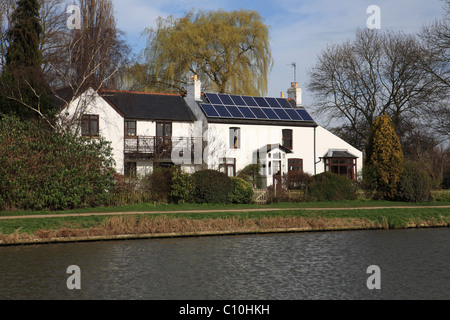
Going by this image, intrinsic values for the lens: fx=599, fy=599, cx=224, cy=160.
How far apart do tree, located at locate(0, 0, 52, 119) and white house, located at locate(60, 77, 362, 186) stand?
3.48 meters

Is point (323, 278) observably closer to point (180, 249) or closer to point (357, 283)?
point (357, 283)

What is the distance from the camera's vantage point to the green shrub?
3156 cm

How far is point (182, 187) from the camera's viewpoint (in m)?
31.6

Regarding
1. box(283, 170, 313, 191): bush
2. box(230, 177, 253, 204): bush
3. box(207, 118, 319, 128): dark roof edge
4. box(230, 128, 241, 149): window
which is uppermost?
box(207, 118, 319, 128): dark roof edge

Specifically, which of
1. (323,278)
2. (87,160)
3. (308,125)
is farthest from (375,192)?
(323,278)

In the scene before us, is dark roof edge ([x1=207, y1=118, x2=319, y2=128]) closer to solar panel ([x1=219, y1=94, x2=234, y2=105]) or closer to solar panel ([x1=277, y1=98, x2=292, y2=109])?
solar panel ([x1=219, y1=94, x2=234, y2=105])

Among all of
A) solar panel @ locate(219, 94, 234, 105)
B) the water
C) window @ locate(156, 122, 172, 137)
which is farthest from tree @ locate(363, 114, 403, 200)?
window @ locate(156, 122, 172, 137)

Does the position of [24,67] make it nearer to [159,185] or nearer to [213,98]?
[159,185]

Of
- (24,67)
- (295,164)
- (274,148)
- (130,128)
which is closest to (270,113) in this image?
(274,148)

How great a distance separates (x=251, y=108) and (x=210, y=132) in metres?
4.95

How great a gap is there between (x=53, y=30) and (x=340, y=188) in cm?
2573

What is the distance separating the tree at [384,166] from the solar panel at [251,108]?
11.6m

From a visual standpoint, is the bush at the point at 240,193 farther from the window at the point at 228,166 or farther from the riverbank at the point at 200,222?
the window at the point at 228,166
